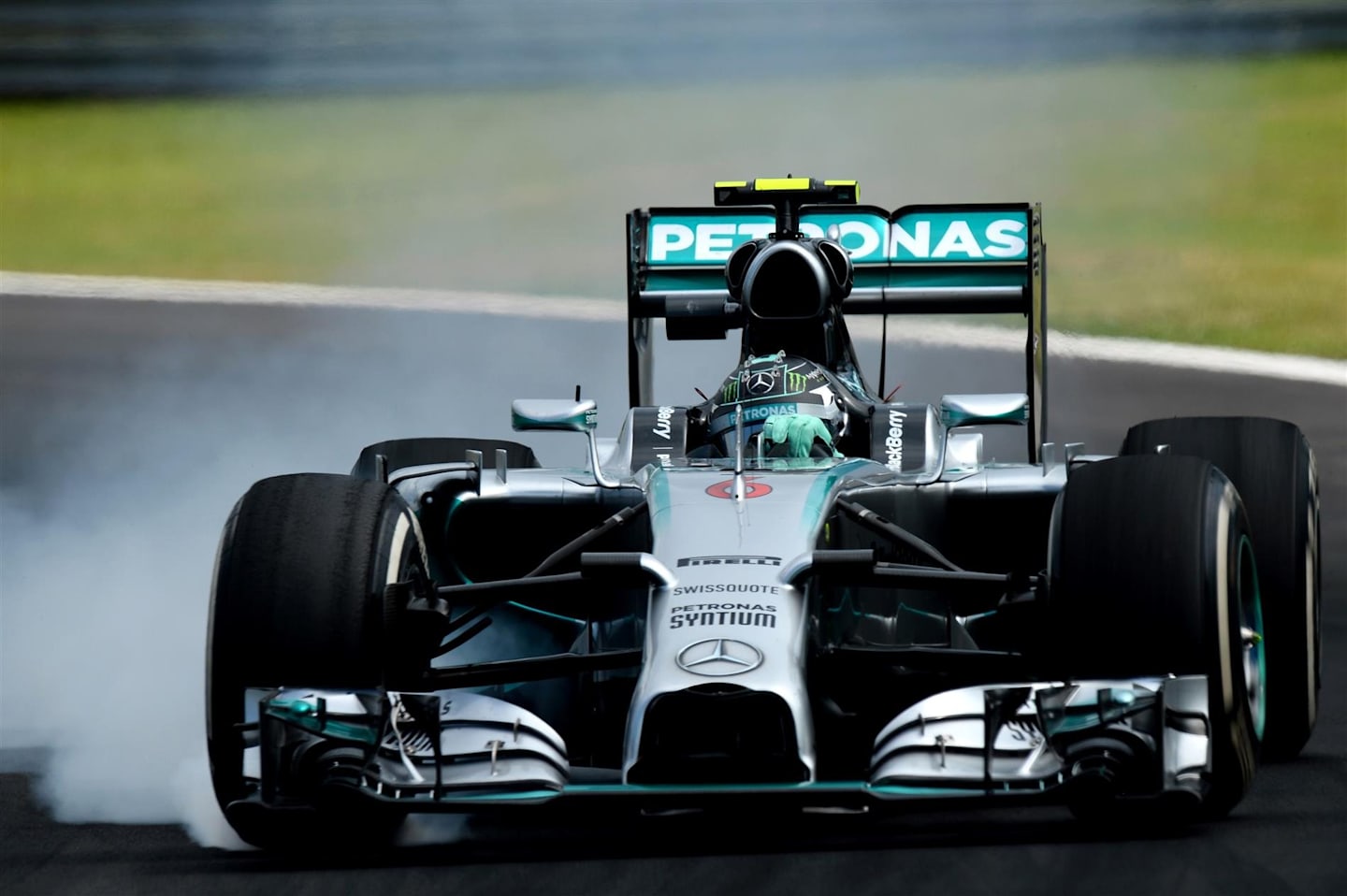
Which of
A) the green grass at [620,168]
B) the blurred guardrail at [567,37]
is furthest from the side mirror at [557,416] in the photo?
the blurred guardrail at [567,37]

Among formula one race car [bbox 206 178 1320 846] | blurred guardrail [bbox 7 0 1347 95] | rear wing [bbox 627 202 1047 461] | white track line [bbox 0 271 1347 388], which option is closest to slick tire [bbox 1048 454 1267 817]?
formula one race car [bbox 206 178 1320 846]

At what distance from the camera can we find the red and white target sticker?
7137 millimetres

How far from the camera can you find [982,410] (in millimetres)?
8141

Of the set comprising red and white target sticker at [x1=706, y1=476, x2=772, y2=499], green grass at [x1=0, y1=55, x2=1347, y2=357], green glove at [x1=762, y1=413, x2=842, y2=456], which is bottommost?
red and white target sticker at [x1=706, y1=476, x2=772, y2=499]

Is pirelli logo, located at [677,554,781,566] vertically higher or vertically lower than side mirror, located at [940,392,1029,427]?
lower

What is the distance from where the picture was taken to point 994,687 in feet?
19.9

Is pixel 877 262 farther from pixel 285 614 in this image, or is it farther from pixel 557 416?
pixel 285 614

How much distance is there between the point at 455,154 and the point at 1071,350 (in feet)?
21.5

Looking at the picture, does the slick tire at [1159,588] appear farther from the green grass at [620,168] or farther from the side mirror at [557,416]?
the green grass at [620,168]

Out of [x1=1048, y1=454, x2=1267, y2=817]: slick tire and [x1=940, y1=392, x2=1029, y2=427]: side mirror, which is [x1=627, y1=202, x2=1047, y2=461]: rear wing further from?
[x1=1048, y1=454, x2=1267, y2=817]: slick tire

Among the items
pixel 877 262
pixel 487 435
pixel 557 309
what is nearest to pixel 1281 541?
pixel 877 262

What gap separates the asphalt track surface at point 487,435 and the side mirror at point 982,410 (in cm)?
150

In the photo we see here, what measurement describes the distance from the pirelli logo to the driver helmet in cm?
148

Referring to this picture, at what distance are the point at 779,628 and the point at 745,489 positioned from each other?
88cm
